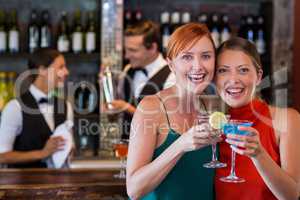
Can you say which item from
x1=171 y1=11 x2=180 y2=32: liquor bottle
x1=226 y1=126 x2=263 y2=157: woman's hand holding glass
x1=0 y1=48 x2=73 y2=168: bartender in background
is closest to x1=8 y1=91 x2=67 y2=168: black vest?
x1=0 y1=48 x2=73 y2=168: bartender in background

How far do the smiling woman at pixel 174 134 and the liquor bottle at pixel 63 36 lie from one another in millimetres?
2596

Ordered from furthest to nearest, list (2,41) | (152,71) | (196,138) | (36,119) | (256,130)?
(2,41) → (152,71) → (36,119) → (256,130) → (196,138)

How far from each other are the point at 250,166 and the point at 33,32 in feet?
9.67

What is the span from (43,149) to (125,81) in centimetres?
116

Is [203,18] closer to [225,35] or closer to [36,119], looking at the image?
[225,35]

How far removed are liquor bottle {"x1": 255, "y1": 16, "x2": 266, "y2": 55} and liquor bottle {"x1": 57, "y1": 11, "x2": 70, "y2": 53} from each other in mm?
1591

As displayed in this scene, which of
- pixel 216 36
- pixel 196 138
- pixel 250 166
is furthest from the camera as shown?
pixel 216 36

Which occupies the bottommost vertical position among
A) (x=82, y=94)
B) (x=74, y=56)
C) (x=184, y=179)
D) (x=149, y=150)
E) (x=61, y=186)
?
(x=61, y=186)

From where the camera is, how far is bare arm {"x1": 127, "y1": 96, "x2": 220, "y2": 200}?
1542mm

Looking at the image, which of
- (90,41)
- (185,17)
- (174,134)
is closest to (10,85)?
(90,41)

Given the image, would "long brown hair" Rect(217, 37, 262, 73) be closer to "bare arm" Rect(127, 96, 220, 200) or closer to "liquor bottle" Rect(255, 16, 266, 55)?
"bare arm" Rect(127, 96, 220, 200)

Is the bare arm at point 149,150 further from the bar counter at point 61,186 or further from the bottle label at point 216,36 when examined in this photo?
the bottle label at point 216,36

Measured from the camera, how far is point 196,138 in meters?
1.53

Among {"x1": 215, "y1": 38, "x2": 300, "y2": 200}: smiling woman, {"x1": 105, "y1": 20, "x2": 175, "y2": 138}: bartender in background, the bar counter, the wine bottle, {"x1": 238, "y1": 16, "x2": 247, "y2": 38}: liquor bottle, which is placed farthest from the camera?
{"x1": 238, "y1": 16, "x2": 247, "y2": 38}: liquor bottle
